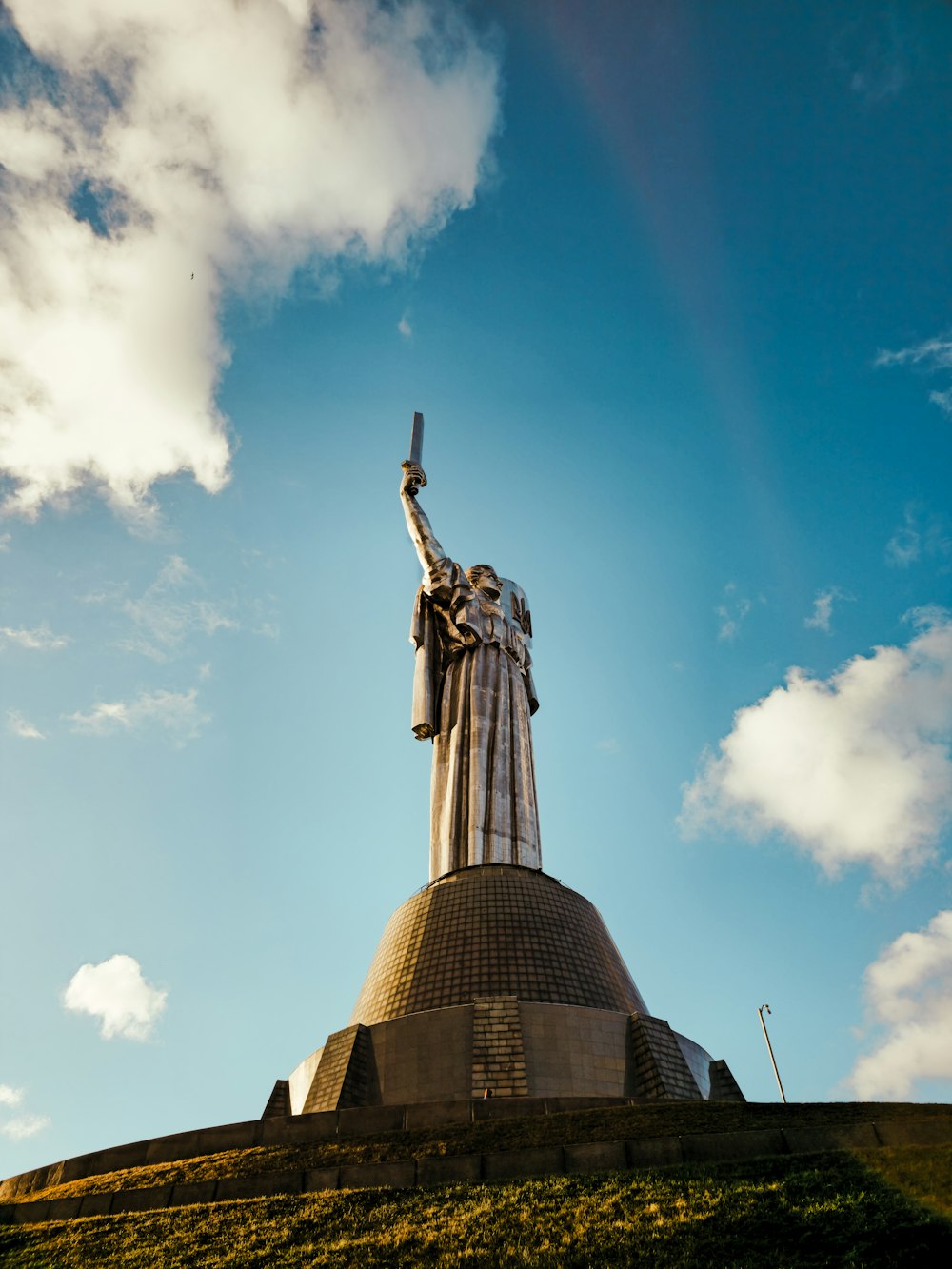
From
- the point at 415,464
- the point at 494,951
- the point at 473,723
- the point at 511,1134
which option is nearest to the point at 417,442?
the point at 415,464

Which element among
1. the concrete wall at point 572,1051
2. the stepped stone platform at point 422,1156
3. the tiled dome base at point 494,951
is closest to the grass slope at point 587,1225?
the stepped stone platform at point 422,1156

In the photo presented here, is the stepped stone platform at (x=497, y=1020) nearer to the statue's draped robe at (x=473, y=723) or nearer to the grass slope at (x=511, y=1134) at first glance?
the statue's draped robe at (x=473, y=723)

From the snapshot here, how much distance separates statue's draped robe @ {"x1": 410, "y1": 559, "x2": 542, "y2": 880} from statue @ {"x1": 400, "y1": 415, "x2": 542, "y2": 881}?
33 millimetres

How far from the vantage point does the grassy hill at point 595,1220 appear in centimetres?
879

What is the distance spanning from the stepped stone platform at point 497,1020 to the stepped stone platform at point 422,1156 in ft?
13.6

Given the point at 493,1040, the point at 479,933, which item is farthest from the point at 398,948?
the point at 493,1040

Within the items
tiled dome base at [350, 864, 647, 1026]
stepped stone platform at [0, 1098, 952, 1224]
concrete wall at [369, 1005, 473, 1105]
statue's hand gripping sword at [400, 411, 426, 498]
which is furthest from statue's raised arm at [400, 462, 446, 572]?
stepped stone platform at [0, 1098, 952, 1224]

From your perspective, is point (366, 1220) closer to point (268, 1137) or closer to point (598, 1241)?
point (598, 1241)

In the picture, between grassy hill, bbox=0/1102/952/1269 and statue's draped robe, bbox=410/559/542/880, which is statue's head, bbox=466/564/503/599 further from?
grassy hill, bbox=0/1102/952/1269

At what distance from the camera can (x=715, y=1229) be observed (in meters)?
9.19

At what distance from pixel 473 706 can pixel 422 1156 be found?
17.5 metres

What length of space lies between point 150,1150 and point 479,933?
9.26 m

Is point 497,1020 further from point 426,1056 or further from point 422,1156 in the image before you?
point 422,1156

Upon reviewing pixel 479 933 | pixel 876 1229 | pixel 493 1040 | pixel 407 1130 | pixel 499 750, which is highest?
pixel 499 750
